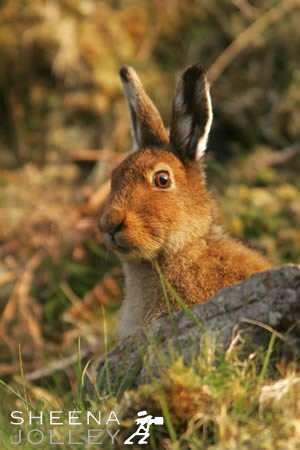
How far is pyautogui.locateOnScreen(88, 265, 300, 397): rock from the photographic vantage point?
3.82 metres

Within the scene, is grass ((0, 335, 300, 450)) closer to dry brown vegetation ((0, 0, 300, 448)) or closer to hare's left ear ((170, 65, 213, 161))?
hare's left ear ((170, 65, 213, 161))

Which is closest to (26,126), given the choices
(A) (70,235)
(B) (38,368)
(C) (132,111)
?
(A) (70,235)

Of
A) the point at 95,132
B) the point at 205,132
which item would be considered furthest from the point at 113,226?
the point at 95,132

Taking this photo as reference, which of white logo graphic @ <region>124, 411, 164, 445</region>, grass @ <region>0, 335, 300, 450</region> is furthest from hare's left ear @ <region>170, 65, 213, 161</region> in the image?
white logo graphic @ <region>124, 411, 164, 445</region>

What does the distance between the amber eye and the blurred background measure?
2.69 m

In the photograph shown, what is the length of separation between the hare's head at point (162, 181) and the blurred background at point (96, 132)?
8.20 ft

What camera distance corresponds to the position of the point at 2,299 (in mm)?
8977

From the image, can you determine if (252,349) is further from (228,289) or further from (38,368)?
(38,368)

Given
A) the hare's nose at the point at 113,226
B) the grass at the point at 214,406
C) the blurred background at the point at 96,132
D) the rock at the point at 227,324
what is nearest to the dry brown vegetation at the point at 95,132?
the blurred background at the point at 96,132

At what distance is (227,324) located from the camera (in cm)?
392

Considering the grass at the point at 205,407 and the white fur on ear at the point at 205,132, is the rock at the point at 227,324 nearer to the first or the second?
the grass at the point at 205,407

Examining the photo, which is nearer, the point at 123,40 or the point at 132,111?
the point at 132,111

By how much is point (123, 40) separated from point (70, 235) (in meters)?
3.12

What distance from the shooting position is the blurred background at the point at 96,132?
8.21 meters
